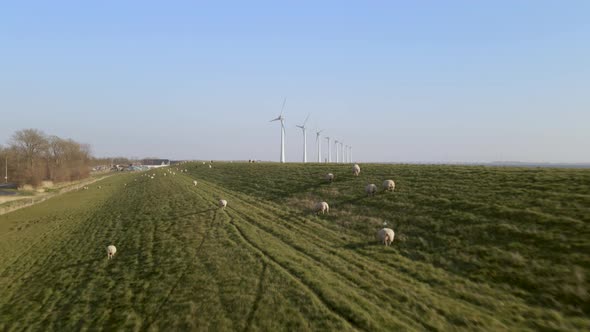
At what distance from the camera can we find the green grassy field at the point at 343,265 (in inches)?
591

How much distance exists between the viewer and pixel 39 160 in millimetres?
122375

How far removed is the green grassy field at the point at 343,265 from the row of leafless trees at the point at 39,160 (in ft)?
297

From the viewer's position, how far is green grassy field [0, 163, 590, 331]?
49.3 feet

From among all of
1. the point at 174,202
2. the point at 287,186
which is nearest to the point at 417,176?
the point at 287,186

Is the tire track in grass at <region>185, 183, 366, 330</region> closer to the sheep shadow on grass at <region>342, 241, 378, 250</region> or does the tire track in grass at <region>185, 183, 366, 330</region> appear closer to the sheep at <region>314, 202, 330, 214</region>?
the sheep shadow on grass at <region>342, 241, 378, 250</region>

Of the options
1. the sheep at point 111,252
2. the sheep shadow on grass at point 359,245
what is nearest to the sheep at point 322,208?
the sheep shadow on grass at point 359,245

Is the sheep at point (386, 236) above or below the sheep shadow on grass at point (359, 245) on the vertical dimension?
above

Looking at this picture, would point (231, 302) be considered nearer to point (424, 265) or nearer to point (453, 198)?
point (424, 265)

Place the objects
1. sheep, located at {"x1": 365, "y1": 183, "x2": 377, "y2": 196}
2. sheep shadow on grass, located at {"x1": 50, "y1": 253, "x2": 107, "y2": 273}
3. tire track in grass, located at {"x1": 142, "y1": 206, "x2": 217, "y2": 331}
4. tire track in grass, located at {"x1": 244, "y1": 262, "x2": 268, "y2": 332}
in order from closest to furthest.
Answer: tire track in grass, located at {"x1": 244, "y1": 262, "x2": 268, "y2": 332}, tire track in grass, located at {"x1": 142, "y1": 206, "x2": 217, "y2": 331}, sheep shadow on grass, located at {"x1": 50, "y1": 253, "x2": 107, "y2": 273}, sheep, located at {"x1": 365, "y1": 183, "x2": 377, "y2": 196}

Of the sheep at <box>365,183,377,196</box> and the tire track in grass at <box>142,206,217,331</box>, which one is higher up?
the sheep at <box>365,183,377,196</box>

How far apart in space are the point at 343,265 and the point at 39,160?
138964 millimetres

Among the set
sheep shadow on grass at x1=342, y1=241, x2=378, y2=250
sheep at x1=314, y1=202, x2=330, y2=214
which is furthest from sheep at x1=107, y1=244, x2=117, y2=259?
sheep shadow on grass at x1=342, y1=241, x2=378, y2=250

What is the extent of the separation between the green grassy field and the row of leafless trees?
9051cm

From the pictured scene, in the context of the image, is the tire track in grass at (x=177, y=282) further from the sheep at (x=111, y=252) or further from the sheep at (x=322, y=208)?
the sheep at (x=322, y=208)
